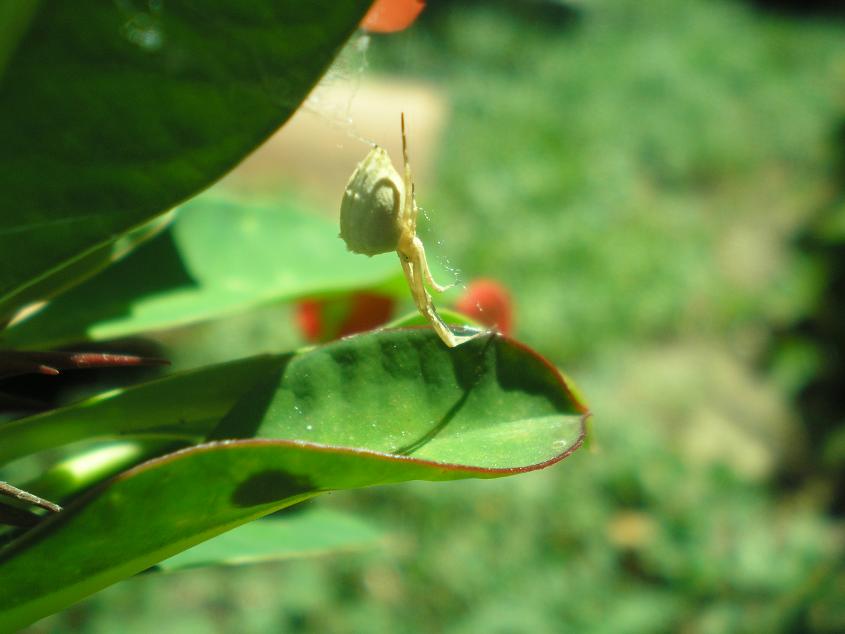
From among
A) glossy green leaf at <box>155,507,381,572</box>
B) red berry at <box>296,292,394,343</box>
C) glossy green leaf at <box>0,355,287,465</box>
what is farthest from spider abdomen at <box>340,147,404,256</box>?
red berry at <box>296,292,394,343</box>

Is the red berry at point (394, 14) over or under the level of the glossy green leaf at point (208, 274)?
over

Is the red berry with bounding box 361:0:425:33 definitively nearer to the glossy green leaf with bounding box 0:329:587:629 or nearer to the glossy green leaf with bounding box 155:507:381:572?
the glossy green leaf with bounding box 0:329:587:629

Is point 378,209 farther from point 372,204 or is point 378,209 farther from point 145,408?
point 145,408

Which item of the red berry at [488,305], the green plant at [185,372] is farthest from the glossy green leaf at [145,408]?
the red berry at [488,305]

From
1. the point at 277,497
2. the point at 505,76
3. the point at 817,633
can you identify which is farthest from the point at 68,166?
the point at 505,76

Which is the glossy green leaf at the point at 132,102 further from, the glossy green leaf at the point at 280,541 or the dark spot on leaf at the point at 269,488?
the glossy green leaf at the point at 280,541

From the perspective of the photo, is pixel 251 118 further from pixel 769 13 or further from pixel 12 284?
pixel 769 13
